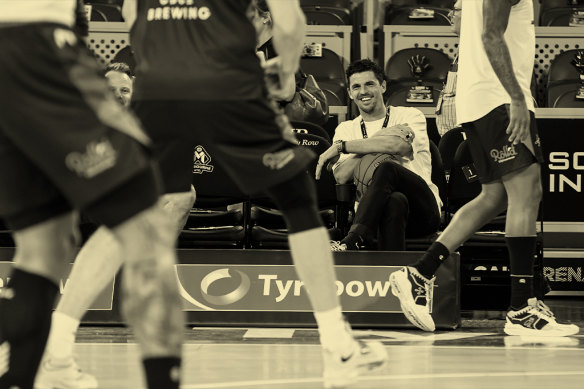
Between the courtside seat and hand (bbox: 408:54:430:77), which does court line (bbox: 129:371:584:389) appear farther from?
the courtside seat

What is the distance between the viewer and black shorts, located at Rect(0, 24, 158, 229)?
2092 mm

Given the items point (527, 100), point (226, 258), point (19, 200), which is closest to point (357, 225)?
point (226, 258)

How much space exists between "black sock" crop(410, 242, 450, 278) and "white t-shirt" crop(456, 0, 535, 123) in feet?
2.18

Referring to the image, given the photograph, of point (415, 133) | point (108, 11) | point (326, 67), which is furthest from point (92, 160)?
point (108, 11)

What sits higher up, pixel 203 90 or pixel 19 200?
pixel 203 90

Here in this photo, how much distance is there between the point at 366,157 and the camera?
6027 millimetres

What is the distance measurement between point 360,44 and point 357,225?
3.98 metres

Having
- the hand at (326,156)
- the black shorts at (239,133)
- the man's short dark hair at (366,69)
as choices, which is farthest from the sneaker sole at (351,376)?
the man's short dark hair at (366,69)

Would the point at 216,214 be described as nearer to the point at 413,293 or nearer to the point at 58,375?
the point at 413,293

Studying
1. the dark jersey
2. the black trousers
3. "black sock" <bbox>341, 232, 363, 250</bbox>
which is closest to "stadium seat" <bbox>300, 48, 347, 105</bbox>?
the black trousers

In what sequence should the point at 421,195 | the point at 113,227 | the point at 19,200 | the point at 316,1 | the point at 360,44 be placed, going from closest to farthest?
the point at 113,227, the point at 19,200, the point at 421,195, the point at 360,44, the point at 316,1

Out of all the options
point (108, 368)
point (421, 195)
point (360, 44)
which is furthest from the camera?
point (360, 44)

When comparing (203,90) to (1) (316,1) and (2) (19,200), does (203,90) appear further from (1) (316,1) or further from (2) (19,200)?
(1) (316,1)

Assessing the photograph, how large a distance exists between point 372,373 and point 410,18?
21.7 ft
